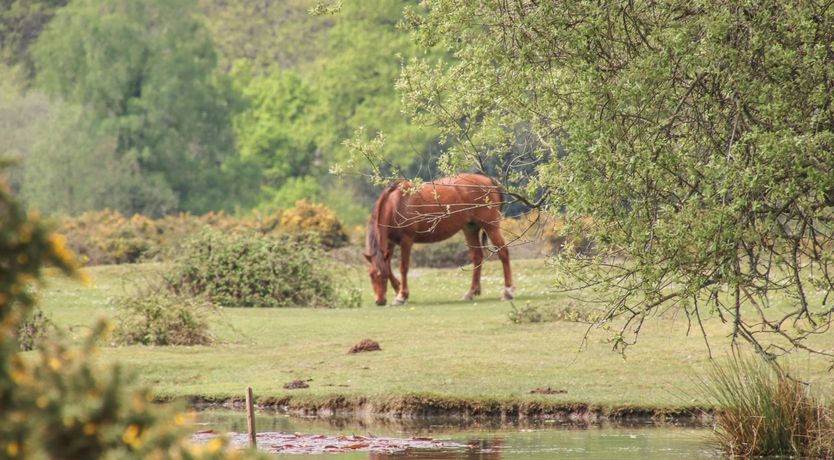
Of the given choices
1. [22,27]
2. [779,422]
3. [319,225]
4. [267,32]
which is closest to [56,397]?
[779,422]

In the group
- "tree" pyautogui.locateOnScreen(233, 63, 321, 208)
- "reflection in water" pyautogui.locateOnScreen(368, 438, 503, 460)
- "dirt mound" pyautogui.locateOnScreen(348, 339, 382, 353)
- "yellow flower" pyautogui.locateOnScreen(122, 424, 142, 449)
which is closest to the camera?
"yellow flower" pyautogui.locateOnScreen(122, 424, 142, 449)

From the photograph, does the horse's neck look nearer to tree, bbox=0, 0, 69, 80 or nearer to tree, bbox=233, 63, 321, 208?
tree, bbox=233, 63, 321, 208

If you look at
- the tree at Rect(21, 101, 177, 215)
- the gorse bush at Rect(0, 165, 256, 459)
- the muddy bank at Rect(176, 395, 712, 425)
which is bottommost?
the muddy bank at Rect(176, 395, 712, 425)

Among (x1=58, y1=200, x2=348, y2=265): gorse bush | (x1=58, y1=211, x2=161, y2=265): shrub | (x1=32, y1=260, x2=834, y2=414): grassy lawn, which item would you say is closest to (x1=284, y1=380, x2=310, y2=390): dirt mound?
(x1=32, y1=260, x2=834, y2=414): grassy lawn

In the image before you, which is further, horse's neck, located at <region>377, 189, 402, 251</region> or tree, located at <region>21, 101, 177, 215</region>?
tree, located at <region>21, 101, 177, 215</region>

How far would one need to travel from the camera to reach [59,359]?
4969 millimetres

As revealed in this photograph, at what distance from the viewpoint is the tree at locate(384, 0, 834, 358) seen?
11.4m

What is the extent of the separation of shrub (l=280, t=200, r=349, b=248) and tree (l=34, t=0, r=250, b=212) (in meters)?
26.0

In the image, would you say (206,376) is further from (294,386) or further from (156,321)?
(156,321)

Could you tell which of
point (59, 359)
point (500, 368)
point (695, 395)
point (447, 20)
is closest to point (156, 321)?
point (500, 368)

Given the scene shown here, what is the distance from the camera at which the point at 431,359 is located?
20.2 metres

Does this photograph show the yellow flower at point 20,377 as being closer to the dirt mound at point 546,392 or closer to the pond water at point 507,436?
the pond water at point 507,436

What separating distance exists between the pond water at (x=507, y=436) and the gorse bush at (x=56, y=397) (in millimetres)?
8451

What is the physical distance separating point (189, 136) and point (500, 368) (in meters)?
56.1
